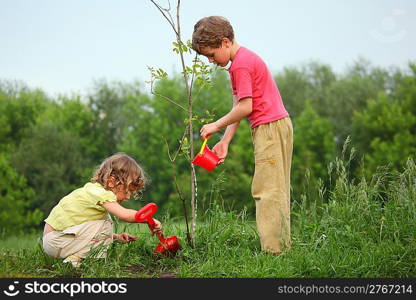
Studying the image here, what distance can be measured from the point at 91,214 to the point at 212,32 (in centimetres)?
147

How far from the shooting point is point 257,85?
3.80 metres

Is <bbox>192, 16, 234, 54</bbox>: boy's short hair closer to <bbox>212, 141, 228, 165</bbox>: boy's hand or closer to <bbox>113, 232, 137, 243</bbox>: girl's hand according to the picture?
<bbox>212, 141, 228, 165</bbox>: boy's hand

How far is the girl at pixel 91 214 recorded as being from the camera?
12.0ft

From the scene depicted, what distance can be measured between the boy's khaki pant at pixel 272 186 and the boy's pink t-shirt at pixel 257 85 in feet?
0.21

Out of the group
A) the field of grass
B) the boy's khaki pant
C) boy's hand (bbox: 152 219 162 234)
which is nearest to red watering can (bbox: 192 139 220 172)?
the boy's khaki pant

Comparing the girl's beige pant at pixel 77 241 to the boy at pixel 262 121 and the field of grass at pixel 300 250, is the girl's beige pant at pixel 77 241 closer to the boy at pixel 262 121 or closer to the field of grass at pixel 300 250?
the field of grass at pixel 300 250

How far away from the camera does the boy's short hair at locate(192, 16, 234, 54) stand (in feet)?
12.2

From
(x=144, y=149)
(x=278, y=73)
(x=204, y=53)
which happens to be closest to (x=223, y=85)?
(x=278, y=73)

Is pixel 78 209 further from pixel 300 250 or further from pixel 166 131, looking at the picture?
pixel 166 131

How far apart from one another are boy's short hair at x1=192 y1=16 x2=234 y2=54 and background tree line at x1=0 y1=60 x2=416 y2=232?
1828cm

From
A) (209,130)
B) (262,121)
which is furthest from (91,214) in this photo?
(262,121)

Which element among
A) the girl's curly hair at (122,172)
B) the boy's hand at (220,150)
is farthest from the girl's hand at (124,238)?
the boy's hand at (220,150)

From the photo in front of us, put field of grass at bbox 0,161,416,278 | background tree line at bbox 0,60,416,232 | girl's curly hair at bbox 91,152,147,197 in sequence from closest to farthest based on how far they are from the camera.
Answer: field of grass at bbox 0,161,416,278
girl's curly hair at bbox 91,152,147,197
background tree line at bbox 0,60,416,232

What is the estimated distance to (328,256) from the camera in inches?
137
